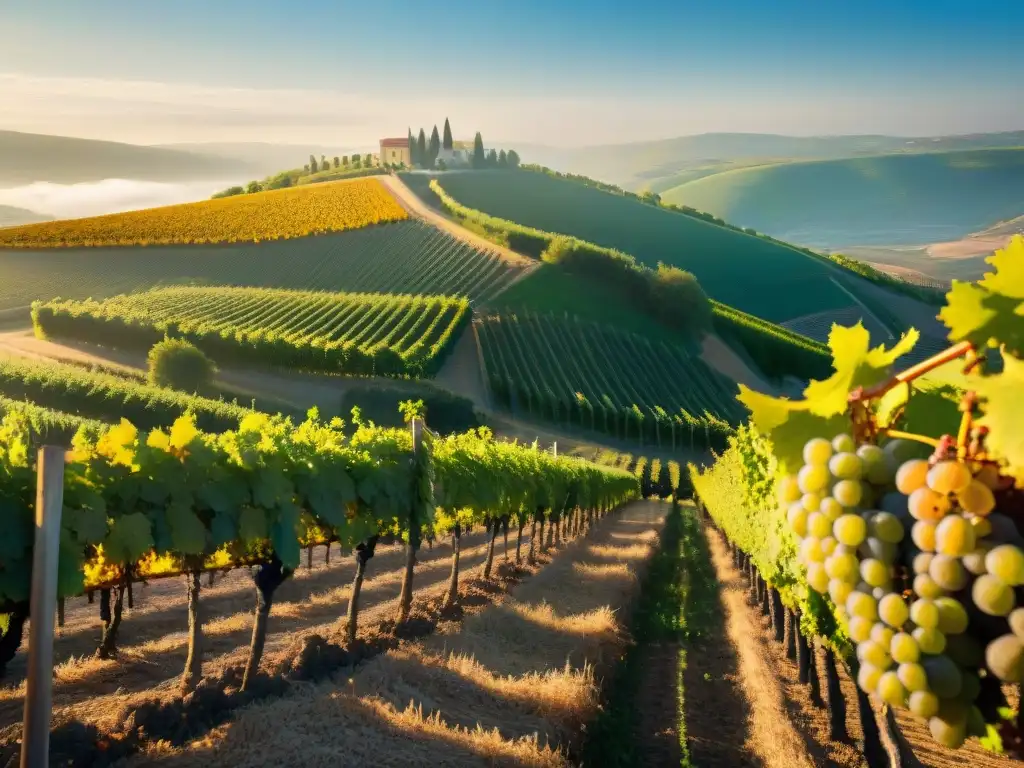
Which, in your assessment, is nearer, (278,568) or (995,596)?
(995,596)

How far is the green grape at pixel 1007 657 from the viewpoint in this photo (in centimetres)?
176

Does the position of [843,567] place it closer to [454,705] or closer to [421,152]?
[454,705]

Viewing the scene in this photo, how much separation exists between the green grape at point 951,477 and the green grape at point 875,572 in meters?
0.30

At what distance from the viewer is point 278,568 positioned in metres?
7.96

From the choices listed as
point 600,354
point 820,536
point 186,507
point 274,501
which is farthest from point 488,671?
point 600,354

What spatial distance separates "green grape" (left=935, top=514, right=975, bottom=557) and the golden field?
81.0 m

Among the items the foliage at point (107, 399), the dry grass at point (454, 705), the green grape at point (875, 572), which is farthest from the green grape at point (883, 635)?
the foliage at point (107, 399)

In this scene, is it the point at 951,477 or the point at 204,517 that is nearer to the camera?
the point at 951,477

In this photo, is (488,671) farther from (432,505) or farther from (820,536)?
(820,536)

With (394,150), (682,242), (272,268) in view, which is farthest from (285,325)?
(394,150)

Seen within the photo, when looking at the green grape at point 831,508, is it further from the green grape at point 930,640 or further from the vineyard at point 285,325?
the vineyard at point 285,325

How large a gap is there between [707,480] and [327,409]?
2079 cm

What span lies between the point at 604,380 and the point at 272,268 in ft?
107

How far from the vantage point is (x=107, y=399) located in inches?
1282
